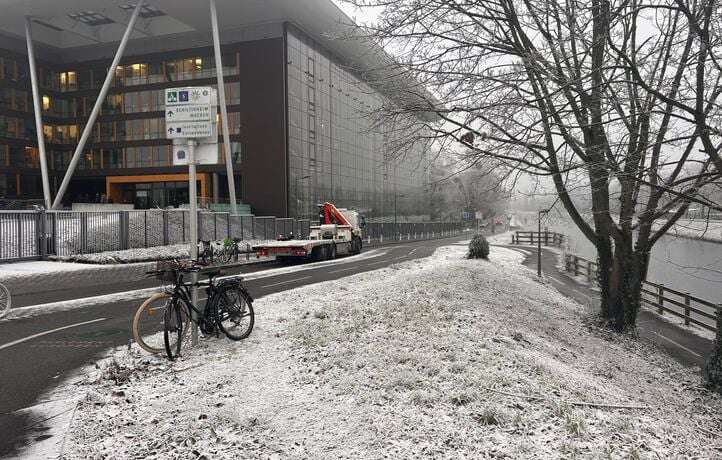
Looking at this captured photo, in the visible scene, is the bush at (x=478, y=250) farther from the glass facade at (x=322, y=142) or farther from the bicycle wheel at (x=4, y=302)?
the glass facade at (x=322, y=142)

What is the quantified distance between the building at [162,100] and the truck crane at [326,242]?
827 inches

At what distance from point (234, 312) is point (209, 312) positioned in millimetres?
416

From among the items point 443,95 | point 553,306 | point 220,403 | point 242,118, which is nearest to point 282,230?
point 242,118

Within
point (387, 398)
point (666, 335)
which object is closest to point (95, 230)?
point (387, 398)

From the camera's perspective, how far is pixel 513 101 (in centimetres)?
705

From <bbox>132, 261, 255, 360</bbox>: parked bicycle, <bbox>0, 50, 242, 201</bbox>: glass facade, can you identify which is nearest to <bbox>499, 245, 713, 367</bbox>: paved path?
<bbox>132, 261, 255, 360</bbox>: parked bicycle

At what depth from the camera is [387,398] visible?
4.82 meters

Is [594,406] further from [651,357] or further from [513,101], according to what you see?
[651,357]

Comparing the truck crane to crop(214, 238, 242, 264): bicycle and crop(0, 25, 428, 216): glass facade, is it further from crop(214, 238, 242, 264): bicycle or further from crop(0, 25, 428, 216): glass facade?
crop(0, 25, 428, 216): glass facade

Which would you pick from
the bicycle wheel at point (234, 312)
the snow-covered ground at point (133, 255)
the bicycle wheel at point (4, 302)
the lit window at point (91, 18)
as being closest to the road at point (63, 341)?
the bicycle wheel at point (4, 302)

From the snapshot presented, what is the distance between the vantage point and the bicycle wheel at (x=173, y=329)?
6070 millimetres

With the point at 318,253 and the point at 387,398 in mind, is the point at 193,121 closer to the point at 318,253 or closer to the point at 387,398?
the point at 387,398

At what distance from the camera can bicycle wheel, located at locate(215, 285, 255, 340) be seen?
689cm

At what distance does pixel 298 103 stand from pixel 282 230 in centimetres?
1879
